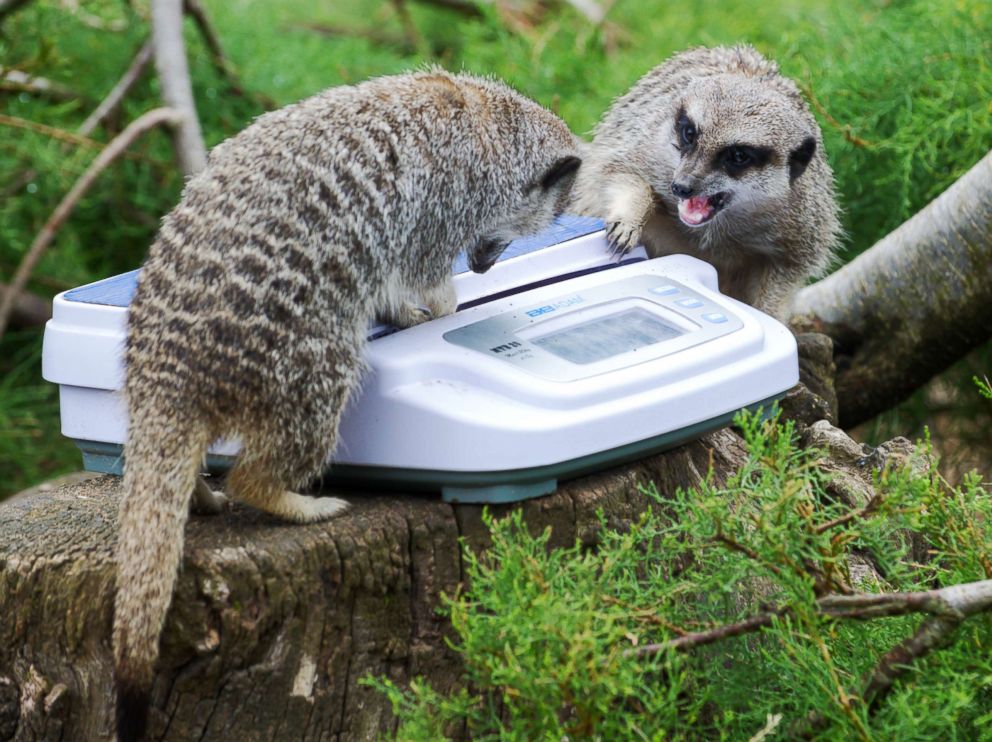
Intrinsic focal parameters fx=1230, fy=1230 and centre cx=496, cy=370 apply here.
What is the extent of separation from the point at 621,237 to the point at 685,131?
444 mm

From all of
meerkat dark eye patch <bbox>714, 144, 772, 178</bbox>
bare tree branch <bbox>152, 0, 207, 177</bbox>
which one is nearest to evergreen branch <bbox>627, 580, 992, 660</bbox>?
meerkat dark eye patch <bbox>714, 144, 772, 178</bbox>

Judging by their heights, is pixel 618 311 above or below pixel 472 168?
below

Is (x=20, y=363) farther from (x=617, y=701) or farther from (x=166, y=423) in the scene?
(x=617, y=701)

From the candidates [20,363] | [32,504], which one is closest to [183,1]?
[20,363]

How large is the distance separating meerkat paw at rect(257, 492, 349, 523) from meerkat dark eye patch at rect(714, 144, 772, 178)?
148 cm

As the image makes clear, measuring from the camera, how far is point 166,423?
6.47 feet

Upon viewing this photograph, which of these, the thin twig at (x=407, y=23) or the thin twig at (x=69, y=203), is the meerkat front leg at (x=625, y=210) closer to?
the thin twig at (x=69, y=203)

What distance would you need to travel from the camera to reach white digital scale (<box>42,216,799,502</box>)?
2070mm

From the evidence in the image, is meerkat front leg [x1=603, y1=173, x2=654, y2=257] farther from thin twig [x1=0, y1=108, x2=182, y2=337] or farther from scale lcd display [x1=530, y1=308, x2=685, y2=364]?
thin twig [x1=0, y1=108, x2=182, y2=337]

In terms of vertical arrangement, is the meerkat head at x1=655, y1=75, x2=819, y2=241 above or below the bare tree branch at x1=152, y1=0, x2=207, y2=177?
above

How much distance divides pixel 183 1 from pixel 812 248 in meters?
2.83

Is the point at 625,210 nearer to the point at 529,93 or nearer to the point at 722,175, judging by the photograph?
the point at 722,175

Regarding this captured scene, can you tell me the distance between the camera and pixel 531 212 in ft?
8.22

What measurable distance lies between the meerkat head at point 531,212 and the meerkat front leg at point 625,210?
0.35 meters
